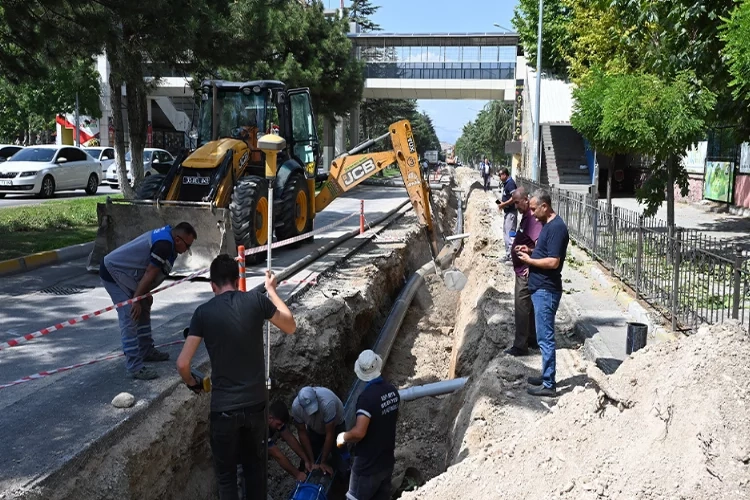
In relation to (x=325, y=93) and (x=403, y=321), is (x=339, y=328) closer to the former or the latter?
(x=403, y=321)

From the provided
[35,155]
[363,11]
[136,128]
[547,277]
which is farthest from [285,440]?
[363,11]

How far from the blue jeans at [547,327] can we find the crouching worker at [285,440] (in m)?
2.34

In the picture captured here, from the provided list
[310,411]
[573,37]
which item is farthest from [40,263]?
[573,37]

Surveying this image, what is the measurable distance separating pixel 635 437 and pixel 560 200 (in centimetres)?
1433

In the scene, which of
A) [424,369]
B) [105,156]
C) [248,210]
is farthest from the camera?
[105,156]

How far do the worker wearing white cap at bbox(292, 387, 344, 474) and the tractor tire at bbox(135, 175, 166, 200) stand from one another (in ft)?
19.2

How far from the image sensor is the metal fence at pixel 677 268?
726 centimetres

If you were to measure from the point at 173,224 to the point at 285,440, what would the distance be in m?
5.08

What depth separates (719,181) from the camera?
76.0 feet

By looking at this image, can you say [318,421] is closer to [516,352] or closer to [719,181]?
[516,352]

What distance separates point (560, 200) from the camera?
18172mm

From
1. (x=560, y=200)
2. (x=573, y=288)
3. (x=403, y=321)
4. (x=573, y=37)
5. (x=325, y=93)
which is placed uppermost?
(x=573, y=37)

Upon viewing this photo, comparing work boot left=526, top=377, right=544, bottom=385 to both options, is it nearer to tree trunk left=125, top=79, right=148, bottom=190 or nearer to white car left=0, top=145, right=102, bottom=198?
tree trunk left=125, top=79, right=148, bottom=190

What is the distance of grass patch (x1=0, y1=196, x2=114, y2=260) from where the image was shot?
40.7 ft
